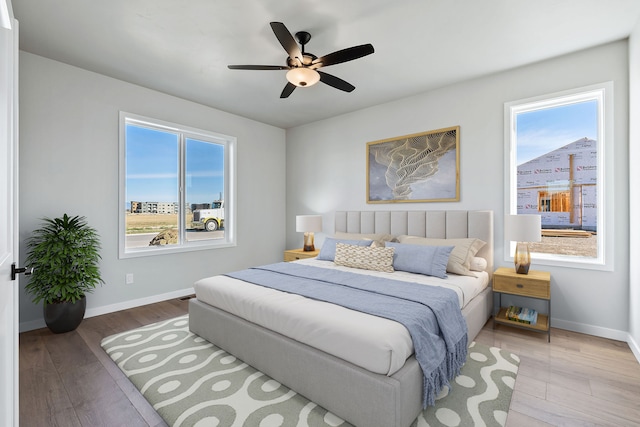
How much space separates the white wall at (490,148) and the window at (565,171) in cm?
8

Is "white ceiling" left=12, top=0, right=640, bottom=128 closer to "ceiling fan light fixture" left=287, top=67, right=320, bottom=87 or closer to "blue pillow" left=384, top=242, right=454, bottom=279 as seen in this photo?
"ceiling fan light fixture" left=287, top=67, right=320, bottom=87

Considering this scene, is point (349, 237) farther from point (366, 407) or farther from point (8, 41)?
point (8, 41)

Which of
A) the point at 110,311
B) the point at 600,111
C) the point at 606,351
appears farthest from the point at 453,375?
the point at 110,311

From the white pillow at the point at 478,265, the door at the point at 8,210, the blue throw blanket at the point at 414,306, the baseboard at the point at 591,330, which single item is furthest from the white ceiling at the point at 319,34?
the baseboard at the point at 591,330

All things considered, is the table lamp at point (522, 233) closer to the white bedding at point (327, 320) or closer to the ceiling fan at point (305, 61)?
the white bedding at point (327, 320)

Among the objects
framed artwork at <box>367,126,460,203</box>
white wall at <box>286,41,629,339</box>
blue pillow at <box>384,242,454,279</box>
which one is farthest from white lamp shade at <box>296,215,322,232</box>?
blue pillow at <box>384,242,454,279</box>

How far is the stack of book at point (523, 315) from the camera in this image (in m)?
2.88

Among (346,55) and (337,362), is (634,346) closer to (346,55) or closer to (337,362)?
(337,362)

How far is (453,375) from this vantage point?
2.01m

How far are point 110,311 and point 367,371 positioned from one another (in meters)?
3.24

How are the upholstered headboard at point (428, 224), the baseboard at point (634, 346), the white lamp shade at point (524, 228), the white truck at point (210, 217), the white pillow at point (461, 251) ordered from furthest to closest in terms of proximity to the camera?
A: the white truck at point (210, 217), the upholstered headboard at point (428, 224), the white pillow at point (461, 251), the white lamp shade at point (524, 228), the baseboard at point (634, 346)

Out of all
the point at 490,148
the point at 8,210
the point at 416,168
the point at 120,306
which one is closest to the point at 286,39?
the point at 8,210

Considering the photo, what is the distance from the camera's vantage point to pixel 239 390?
196cm

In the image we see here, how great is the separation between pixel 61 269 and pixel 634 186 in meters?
5.09
